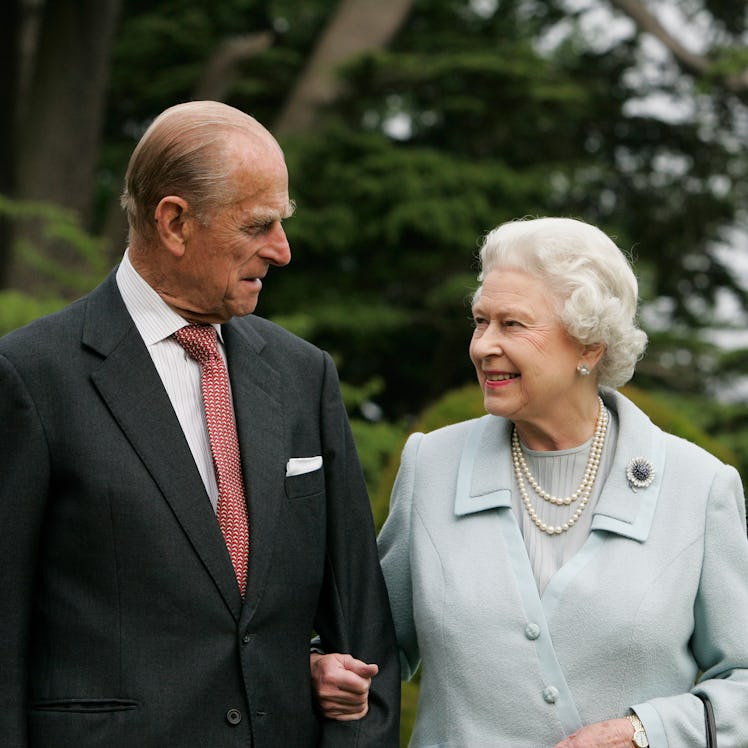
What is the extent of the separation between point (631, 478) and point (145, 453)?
1.16 m

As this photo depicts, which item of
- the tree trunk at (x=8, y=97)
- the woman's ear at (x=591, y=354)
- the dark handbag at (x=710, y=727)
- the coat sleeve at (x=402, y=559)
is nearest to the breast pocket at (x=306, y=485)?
the coat sleeve at (x=402, y=559)

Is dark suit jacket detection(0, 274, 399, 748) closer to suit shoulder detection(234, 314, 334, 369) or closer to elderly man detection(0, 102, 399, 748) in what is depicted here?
elderly man detection(0, 102, 399, 748)

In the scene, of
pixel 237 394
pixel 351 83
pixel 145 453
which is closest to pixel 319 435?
pixel 237 394

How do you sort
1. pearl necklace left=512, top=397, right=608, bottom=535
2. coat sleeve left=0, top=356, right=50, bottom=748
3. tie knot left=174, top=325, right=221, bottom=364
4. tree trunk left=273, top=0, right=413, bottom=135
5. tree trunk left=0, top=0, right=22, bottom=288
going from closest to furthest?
coat sleeve left=0, top=356, right=50, bottom=748
tie knot left=174, top=325, right=221, bottom=364
pearl necklace left=512, top=397, right=608, bottom=535
tree trunk left=273, top=0, right=413, bottom=135
tree trunk left=0, top=0, right=22, bottom=288

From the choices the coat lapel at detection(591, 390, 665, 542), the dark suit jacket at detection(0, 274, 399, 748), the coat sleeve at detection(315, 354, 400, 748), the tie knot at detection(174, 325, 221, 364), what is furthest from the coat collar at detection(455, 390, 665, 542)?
the tie knot at detection(174, 325, 221, 364)

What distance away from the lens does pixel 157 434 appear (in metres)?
2.85

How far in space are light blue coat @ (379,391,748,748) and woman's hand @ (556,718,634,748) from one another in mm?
42

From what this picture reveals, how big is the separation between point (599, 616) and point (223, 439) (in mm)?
940

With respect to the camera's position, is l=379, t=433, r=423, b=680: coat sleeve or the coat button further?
l=379, t=433, r=423, b=680: coat sleeve

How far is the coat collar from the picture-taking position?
3158 mm

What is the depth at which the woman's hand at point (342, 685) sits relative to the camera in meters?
3.02

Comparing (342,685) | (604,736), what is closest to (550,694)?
(604,736)

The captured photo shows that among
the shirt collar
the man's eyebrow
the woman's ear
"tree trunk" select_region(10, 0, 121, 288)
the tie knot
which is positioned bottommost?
the woman's ear

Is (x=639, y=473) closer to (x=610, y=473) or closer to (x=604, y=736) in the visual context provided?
A: (x=610, y=473)
